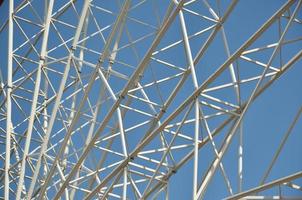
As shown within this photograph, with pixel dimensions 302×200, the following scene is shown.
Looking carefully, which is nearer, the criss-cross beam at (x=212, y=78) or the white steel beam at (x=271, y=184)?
the white steel beam at (x=271, y=184)

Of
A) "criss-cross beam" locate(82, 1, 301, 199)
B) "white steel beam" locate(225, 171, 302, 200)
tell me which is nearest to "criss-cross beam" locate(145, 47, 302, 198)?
"criss-cross beam" locate(82, 1, 301, 199)

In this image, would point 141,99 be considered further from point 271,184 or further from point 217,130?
point 271,184

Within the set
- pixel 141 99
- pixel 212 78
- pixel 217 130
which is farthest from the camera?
pixel 217 130

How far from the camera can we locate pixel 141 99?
25984 mm

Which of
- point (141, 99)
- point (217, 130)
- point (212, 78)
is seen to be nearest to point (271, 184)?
point (212, 78)

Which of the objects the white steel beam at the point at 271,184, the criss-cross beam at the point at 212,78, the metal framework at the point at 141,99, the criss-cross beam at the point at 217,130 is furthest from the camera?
the metal framework at the point at 141,99

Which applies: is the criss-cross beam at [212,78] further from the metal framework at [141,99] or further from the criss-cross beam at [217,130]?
the criss-cross beam at [217,130]

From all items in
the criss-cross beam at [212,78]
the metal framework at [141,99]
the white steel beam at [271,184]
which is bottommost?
the white steel beam at [271,184]

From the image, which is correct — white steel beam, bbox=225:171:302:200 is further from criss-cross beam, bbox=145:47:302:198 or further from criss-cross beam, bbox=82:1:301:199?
criss-cross beam, bbox=145:47:302:198

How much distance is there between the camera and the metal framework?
25.2 metres

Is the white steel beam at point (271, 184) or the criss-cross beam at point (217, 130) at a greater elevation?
the criss-cross beam at point (217, 130)

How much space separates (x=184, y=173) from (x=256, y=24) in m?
7.23

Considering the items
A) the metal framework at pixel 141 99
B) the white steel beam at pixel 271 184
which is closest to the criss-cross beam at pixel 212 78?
the metal framework at pixel 141 99

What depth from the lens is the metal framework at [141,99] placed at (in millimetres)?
25156
